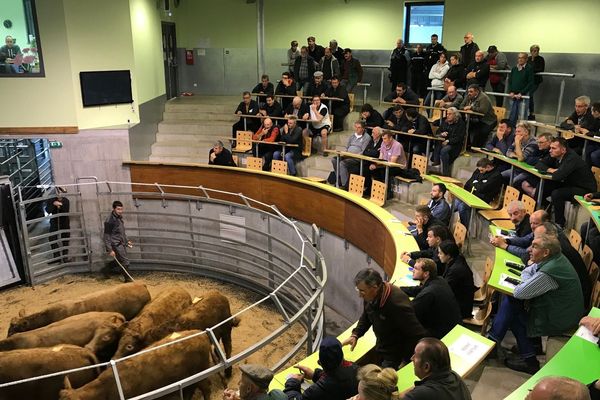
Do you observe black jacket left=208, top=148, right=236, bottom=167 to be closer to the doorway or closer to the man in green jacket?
the doorway

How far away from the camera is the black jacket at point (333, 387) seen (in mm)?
3320

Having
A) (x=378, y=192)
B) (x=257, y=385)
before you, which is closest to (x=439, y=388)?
(x=257, y=385)

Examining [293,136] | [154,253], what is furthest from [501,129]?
Result: [154,253]

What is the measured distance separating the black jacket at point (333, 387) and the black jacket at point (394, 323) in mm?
601

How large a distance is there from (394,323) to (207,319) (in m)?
2.95

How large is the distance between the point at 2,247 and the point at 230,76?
8079mm

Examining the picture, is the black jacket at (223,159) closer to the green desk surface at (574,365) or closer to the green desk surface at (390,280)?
the green desk surface at (390,280)

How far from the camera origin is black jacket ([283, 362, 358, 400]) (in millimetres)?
3320

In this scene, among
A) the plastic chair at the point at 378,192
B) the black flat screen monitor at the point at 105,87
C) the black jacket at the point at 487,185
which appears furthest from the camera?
the black flat screen monitor at the point at 105,87

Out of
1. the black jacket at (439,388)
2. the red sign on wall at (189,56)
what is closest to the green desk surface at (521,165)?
the black jacket at (439,388)

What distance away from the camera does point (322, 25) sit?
14203mm

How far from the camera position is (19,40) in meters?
9.61

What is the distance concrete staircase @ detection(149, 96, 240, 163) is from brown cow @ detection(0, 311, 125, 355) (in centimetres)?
606

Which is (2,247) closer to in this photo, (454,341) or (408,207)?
(408,207)
